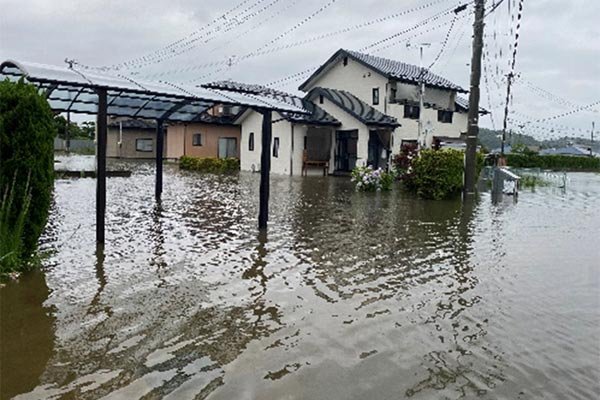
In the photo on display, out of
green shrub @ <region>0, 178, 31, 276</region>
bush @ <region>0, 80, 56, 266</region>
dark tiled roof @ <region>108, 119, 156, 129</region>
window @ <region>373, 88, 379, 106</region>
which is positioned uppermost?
window @ <region>373, 88, 379, 106</region>

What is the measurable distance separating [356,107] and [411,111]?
2.98 meters

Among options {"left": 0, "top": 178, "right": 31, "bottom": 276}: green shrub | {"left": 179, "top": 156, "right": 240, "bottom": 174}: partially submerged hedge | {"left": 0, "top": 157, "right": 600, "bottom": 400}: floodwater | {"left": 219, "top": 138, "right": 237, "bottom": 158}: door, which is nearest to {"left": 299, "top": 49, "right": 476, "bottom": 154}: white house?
{"left": 179, "top": 156, "right": 240, "bottom": 174}: partially submerged hedge

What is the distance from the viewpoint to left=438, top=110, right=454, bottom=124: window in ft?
94.0

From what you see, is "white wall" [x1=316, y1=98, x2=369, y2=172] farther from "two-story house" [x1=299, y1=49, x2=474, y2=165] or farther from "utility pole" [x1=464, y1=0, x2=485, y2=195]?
"utility pole" [x1=464, y1=0, x2=485, y2=195]

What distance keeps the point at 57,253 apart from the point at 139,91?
2551mm

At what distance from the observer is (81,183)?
56.2 feet

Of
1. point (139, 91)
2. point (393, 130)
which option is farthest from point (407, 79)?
point (139, 91)

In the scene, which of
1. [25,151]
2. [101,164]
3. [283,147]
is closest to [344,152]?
[283,147]

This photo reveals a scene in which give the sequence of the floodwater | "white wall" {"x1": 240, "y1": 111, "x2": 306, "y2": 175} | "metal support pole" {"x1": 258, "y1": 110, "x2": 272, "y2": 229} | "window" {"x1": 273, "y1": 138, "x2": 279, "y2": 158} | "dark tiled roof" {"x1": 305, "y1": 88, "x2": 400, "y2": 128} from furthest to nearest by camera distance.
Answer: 1. "window" {"x1": 273, "y1": 138, "x2": 279, "y2": 158}
2. "white wall" {"x1": 240, "y1": 111, "x2": 306, "y2": 175}
3. "dark tiled roof" {"x1": 305, "y1": 88, "x2": 400, "y2": 128}
4. "metal support pole" {"x1": 258, "y1": 110, "x2": 272, "y2": 229}
5. the floodwater

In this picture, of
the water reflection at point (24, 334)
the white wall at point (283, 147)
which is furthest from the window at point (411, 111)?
the water reflection at point (24, 334)

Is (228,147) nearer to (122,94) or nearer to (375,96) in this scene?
(375,96)

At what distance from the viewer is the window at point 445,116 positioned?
2866 cm

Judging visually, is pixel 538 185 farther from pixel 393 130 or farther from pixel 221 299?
pixel 221 299

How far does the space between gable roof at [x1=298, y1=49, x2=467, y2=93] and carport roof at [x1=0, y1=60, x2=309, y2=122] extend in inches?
600
